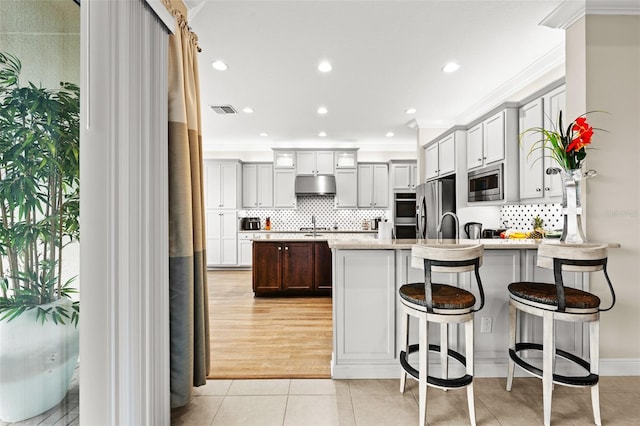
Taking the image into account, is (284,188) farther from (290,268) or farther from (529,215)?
(529,215)

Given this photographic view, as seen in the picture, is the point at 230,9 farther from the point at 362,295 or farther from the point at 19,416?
the point at 19,416

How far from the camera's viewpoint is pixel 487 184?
3535 millimetres

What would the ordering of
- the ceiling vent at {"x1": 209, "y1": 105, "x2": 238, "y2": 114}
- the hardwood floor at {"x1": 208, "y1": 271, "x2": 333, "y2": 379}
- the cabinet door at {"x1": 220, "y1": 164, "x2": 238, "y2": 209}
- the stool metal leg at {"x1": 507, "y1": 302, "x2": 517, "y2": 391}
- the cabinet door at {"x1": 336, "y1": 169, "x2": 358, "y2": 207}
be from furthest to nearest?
1. the cabinet door at {"x1": 336, "y1": 169, "x2": 358, "y2": 207}
2. the cabinet door at {"x1": 220, "y1": 164, "x2": 238, "y2": 209}
3. the ceiling vent at {"x1": 209, "y1": 105, "x2": 238, "y2": 114}
4. the hardwood floor at {"x1": 208, "y1": 271, "x2": 333, "y2": 379}
5. the stool metal leg at {"x1": 507, "y1": 302, "x2": 517, "y2": 391}

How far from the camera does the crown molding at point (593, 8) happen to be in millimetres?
2139

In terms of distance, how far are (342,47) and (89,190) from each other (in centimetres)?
244

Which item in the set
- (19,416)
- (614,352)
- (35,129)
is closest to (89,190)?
(35,129)

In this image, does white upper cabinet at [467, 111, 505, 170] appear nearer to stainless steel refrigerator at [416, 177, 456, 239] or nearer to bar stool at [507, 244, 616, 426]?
stainless steel refrigerator at [416, 177, 456, 239]

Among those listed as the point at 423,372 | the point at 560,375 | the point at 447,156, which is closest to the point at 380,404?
the point at 423,372

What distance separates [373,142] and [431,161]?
1.90m

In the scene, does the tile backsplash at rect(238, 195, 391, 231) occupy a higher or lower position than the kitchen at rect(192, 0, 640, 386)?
lower

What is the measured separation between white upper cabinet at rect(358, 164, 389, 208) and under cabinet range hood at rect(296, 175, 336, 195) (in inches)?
27.8

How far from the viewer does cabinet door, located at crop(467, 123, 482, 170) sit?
372 cm

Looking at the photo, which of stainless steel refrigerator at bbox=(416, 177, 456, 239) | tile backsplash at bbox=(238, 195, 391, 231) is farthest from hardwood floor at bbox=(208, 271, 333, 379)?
tile backsplash at bbox=(238, 195, 391, 231)

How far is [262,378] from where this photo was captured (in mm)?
2188
